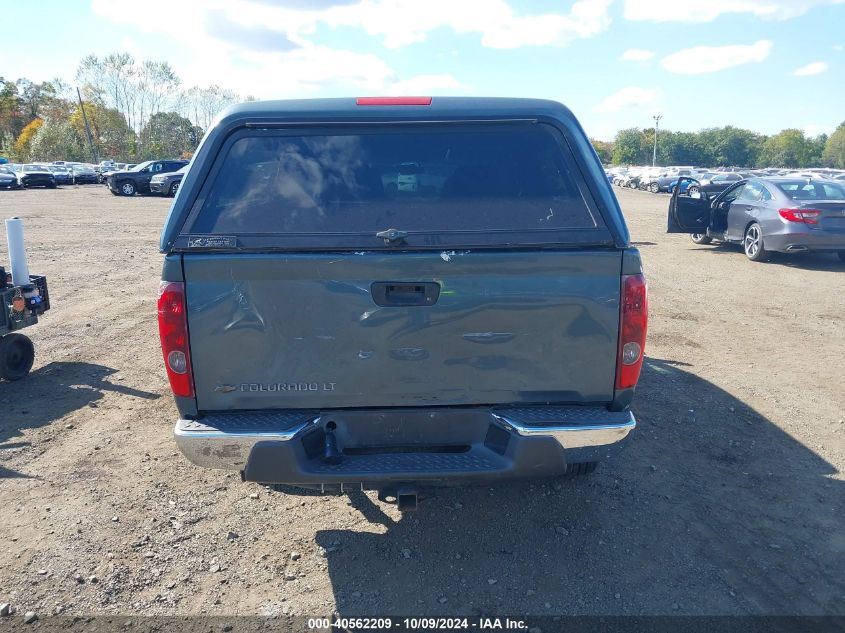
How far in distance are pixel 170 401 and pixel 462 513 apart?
2871mm

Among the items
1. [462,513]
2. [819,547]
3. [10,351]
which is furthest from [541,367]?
[10,351]

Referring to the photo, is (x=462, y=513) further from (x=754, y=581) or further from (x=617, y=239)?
(x=617, y=239)

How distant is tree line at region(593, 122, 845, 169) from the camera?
112275 millimetres

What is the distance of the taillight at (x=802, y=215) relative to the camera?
11148 mm

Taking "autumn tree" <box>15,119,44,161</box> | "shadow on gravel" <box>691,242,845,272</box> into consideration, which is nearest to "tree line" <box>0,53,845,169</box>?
"autumn tree" <box>15,119,44,161</box>

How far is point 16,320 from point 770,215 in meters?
11.6

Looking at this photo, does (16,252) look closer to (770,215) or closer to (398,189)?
(398,189)

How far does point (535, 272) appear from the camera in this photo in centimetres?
290

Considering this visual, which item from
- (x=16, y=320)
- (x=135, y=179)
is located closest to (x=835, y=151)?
(x=135, y=179)

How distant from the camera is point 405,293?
2.92m

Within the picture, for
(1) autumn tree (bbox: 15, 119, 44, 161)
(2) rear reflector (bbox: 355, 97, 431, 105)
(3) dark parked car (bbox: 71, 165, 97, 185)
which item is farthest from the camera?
(1) autumn tree (bbox: 15, 119, 44, 161)

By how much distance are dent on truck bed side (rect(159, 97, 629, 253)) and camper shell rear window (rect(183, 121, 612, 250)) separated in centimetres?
4

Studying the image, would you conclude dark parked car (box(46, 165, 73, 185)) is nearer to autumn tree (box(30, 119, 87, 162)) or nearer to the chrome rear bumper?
autumn tree (box(30, 119, 87, 162))

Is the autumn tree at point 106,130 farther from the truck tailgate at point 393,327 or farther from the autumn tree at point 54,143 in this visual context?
the truck tailgate at point 393,327
